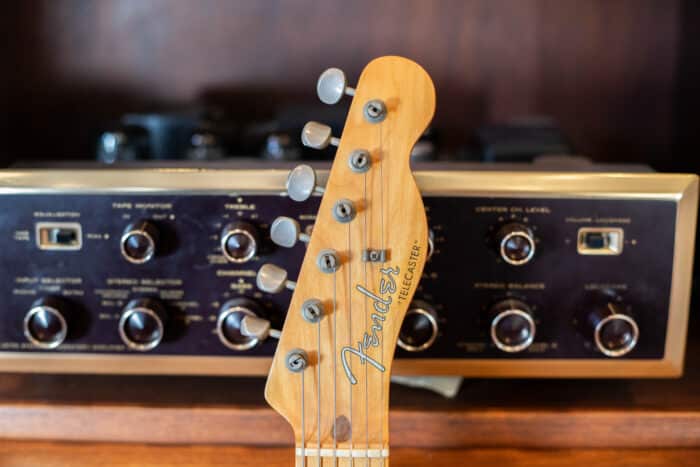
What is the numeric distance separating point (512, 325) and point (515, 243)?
0.08 metres

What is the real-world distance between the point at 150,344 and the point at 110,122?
48cm

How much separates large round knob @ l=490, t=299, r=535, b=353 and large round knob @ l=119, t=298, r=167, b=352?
11.9 inches

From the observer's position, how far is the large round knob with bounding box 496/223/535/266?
0.75 meters

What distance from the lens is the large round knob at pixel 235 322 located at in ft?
2.52

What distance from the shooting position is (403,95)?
64cm

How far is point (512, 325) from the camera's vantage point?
768 millimetres

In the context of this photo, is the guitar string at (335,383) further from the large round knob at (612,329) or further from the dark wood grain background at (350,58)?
the dark wood grain background at (350,58)

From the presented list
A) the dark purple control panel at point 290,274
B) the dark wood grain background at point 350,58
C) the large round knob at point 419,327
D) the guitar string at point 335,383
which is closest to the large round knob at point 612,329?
the dark purple control panel at point 290,274

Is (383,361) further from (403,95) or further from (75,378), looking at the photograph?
(75,378)

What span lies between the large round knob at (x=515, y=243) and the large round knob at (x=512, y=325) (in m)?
0.04

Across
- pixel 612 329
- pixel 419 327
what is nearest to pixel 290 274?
pixel 419 327

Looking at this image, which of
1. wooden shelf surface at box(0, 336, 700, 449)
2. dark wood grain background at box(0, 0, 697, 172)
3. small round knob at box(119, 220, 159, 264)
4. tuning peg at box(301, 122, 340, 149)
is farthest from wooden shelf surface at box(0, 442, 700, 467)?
dark wood grain background at box(0, 0, 697, 172)

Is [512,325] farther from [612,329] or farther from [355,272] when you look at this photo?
[355,272]

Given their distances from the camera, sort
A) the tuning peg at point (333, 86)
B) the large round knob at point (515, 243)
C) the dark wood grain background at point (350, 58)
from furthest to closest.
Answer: the dark wood grain background at point (350, 58)
the large round knob at point (515, 243)
the tuning peg at point (333, 86)
